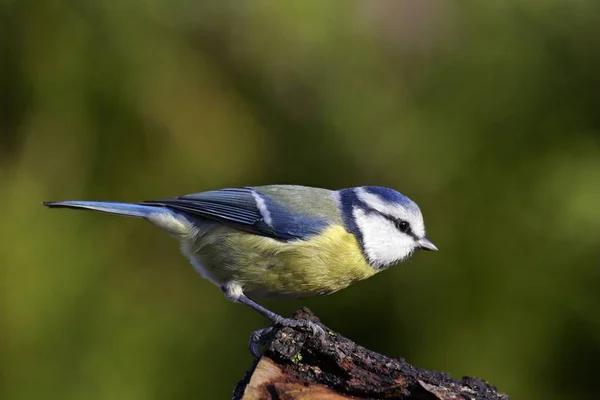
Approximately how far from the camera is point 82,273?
189 cm

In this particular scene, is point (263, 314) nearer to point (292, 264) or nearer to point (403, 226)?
point (292, 264)

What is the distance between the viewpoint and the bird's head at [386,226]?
139 cm

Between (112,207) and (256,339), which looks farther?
(112,207)

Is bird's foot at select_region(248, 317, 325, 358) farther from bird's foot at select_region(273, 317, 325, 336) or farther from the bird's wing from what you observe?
the bird's wing

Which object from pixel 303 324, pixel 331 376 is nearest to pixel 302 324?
pixel 303 324

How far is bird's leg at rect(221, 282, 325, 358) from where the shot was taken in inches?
45.8

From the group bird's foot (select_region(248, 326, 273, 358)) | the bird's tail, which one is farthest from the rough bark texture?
the bird's tail

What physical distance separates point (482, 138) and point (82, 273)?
130cm

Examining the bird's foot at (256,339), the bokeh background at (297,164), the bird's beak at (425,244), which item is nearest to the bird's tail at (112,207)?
the bird's foot at (256,339)

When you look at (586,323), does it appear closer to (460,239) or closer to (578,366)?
(578,366)

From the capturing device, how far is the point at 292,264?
1.33m

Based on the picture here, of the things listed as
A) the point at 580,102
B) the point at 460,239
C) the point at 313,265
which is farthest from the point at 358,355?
the point at 580,102

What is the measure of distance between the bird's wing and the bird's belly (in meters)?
0.02

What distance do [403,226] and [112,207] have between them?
66 centimetres
